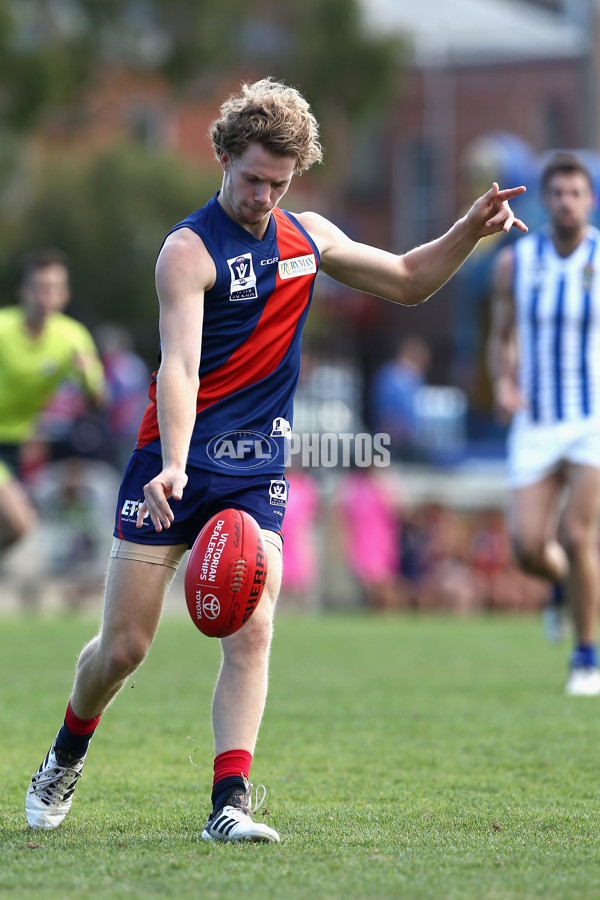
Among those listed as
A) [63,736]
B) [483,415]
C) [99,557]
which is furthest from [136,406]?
[63,736]

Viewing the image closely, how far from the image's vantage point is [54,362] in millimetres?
10234

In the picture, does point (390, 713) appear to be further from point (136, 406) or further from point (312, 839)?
point (136, 406)

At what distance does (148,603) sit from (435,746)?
211 cm

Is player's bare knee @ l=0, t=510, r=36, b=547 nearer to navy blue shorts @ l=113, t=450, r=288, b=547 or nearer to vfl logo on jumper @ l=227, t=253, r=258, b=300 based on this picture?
navy blue shorts @ l=113, t=450, r=288, b=547

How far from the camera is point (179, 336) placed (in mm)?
4336

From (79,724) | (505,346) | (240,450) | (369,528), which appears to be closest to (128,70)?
(369,528)

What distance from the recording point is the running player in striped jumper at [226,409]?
434cm

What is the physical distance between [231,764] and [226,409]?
42.4 inches

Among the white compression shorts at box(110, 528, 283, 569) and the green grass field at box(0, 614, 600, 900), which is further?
the white compression shorts at box(110, 528, 283, 569)

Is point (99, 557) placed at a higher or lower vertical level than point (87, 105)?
lower

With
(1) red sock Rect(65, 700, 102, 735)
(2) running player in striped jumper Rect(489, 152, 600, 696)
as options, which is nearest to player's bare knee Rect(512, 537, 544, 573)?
(2) running player in striped jumper Rect(489, 152, 600, 696)

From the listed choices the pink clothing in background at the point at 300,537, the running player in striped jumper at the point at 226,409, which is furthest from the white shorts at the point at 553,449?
the pink clothing in background at the point at 300,537

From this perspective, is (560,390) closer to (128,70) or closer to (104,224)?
(104,224)

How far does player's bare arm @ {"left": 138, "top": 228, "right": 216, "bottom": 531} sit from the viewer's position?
426cm
